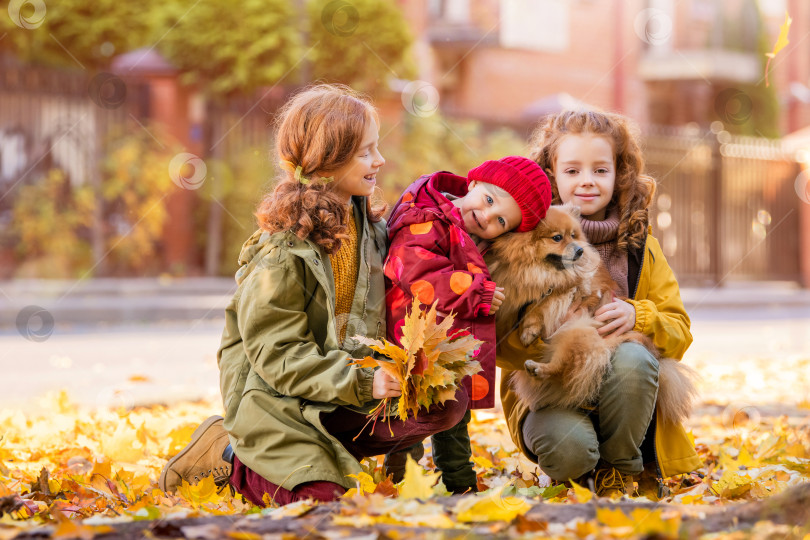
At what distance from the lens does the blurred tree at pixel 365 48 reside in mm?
13750

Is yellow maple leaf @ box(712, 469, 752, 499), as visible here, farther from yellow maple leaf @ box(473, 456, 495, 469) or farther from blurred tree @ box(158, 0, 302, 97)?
blurred tree @ box(158, 0, 302, 97)

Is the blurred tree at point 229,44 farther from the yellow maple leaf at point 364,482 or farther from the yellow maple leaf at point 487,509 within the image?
the yellow maple leaf at point 487,509

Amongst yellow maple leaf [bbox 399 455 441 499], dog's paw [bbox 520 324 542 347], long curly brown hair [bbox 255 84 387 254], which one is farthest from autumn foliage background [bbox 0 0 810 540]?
long curly brown hair [bbox 255 84 387 254]

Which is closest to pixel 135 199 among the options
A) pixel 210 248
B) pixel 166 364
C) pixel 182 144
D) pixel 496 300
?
pixel 182 144

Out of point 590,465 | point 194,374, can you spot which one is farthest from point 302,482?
point 194,374

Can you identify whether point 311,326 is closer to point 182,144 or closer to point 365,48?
point 182,144

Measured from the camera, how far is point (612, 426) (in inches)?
118

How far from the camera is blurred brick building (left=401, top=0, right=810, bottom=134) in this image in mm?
20297

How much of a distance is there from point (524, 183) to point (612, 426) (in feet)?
2.99

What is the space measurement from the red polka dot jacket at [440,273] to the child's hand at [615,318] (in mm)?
413

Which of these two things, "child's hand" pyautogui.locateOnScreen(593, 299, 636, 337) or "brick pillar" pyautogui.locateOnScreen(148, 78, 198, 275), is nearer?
"child's hand" pyautogui.locateOnScreen(593, 299, 636, 337)

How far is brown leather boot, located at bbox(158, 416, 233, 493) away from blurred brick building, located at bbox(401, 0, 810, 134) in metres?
16.1

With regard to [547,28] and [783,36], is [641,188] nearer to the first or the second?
[783,36]

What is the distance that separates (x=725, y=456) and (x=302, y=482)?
1.95 meters
